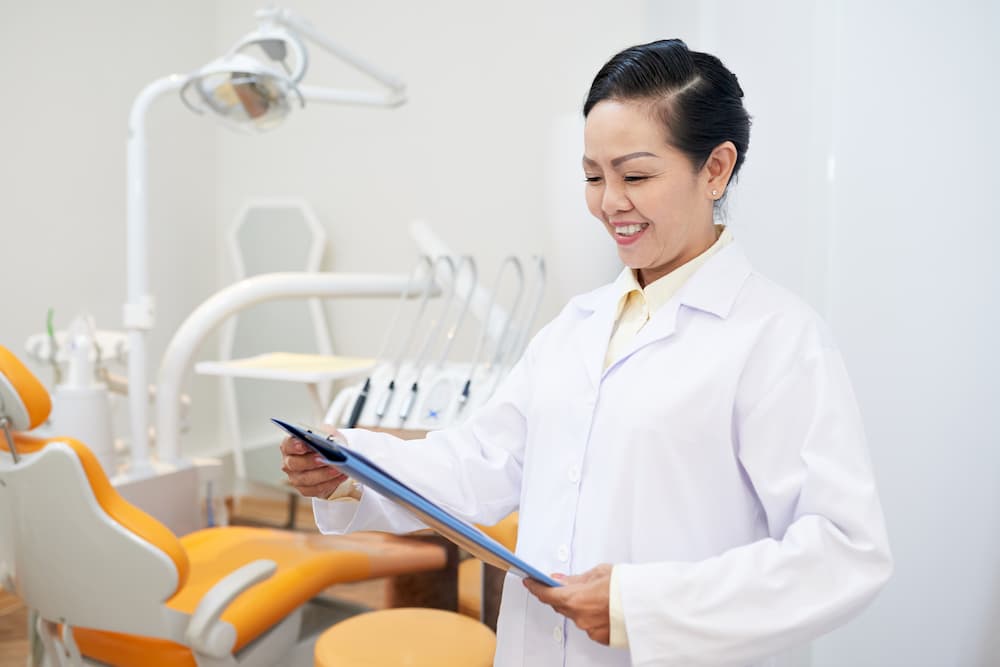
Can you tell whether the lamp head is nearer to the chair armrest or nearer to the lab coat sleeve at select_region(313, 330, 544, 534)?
the chair armrest

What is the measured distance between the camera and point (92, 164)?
364cm

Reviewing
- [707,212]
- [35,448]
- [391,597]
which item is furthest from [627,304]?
[391,597]

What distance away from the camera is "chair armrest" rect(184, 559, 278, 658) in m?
1.62

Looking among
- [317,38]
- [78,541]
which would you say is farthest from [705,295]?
[317,38]

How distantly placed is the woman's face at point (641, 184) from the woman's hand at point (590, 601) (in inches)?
15.0

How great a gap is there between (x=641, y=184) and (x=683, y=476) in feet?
1.10

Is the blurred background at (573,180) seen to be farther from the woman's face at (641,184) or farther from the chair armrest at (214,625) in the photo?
the chair armrest at (214,625)

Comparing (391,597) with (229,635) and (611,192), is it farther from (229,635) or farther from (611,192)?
(611,192)

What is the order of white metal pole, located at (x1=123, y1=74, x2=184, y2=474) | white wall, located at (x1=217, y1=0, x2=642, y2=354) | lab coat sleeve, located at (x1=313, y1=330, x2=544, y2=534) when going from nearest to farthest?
lab coat sleeve, located at (x1=313, y1=330, x2=544, y2=534) < white metal pole, located at (x1=123, y1=74, x2=184, y2=474) < white wall, located at (x1=217, y1=0, x2=642, y2=354)

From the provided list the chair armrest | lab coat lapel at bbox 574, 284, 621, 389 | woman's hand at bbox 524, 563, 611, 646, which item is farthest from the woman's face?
the chair armrest

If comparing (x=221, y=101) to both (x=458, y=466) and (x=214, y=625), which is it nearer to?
(x=214, y=625)

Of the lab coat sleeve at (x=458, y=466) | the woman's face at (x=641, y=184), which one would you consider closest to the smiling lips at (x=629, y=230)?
the woman's face at (x=641, y=184)

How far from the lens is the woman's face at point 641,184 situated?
0.92 meters

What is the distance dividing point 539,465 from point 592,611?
243 millimetres
